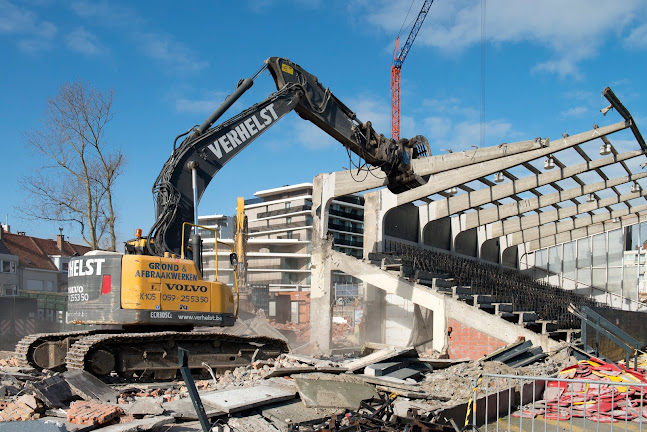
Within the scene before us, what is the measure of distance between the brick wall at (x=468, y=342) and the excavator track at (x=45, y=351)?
36.2 ft

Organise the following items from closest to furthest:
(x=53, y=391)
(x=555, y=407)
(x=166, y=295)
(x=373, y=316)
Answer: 1. (x=53, y=391)
2. (x=555, y=407)
3. (x=166, y=295)
4. (x=373, y=316)

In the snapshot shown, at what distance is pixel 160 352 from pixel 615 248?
29.2 m

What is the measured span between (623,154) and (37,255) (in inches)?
1874

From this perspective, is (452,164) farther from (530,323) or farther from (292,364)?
(292,364)

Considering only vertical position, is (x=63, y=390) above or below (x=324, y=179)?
below

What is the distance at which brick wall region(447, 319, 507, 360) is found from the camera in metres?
17.2

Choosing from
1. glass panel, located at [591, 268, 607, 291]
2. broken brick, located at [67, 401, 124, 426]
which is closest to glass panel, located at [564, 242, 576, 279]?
glass panel, located at [591, 268, 607, 291]

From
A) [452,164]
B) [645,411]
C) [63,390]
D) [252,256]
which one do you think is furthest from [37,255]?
[645,411]

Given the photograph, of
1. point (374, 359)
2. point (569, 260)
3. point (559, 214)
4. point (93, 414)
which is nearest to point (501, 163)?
point (374, 359)

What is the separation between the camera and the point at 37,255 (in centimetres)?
5181

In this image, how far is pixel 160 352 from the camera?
1044 centimetres

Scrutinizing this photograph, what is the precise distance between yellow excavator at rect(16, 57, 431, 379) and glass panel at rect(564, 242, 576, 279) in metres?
26.4

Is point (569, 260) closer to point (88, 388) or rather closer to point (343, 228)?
point (88, 388)

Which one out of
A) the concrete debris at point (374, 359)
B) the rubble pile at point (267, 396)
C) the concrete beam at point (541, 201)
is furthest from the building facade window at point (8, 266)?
the concrete debris at point (374, 359)
